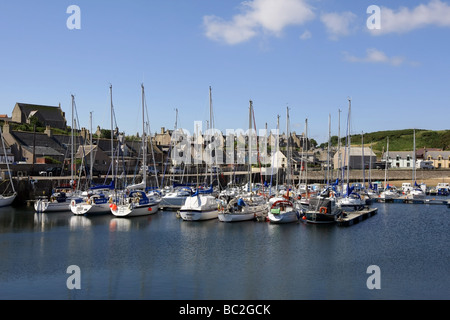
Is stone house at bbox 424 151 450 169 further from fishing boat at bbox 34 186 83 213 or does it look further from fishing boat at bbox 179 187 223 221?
fishing boat at bbox 34 186 83 213

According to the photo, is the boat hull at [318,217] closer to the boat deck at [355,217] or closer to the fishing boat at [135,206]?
the boat deck at [355,217]

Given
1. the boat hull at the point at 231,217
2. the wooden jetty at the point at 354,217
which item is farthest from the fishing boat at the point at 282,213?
the wooden jetty at the point at 354,217

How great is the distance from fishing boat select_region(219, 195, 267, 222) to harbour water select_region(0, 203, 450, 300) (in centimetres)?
84

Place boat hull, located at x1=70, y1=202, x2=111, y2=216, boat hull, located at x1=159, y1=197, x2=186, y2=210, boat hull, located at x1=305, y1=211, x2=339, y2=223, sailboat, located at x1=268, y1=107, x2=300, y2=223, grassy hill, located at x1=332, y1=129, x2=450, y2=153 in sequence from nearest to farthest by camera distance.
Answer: boat hull, located at x1=305, y1=211, x2=339, y2=223, sailboat, located at x1=268, y1=107, x2=300, y2=223, boat hull, located at x1=70, y1=202, x2=111, y2=216, boat hull, located at x1=159, y1=197, x2=186, y2=210, grassy hill, located at x1=332, y1=129, x2=450, y2=153

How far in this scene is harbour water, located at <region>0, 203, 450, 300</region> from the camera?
22.2 metres

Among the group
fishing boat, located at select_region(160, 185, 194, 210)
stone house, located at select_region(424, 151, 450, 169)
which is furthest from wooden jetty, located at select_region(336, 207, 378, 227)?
stone house, located at select_region(424, 151, 450, 169)

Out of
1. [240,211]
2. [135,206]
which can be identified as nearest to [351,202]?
[240,211]

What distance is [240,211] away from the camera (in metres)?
42.8

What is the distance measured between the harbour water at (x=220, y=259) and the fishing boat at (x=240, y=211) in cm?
84

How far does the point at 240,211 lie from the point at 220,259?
14.4 m
